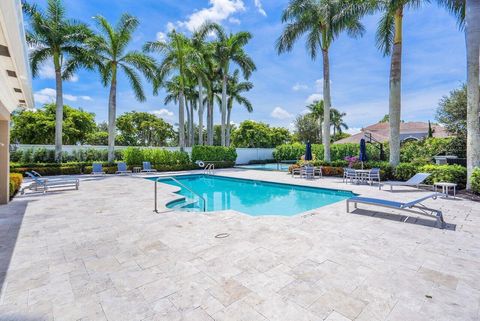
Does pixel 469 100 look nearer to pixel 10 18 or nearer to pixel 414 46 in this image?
pixel 414 46

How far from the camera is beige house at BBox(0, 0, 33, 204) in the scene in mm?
2801

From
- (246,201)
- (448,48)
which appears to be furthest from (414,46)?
(246,201)

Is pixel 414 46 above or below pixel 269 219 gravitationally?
above

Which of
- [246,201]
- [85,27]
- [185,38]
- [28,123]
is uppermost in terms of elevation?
[185,38]

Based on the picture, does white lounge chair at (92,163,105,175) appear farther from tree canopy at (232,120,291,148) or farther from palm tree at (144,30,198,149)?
tree canopy at (232,120,291,148)

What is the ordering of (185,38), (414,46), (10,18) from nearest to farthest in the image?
(10,18) < (414,46) < (185,38)

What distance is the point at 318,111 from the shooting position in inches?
1428

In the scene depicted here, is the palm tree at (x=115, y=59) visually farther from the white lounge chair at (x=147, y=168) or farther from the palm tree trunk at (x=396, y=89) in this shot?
the palm tree trunk at (x=396, y=89)

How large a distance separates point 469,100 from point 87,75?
2228 cm

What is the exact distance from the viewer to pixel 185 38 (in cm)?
2003

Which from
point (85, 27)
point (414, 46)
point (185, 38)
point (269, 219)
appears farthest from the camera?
point (185, 38)

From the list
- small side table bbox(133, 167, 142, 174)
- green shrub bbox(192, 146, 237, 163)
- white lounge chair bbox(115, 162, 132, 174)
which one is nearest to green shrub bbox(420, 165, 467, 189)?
green shrub bbox(192, 146, 237, 163)

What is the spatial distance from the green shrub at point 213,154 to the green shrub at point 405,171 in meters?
14.5

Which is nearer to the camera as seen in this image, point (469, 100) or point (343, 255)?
point (343, 255)
